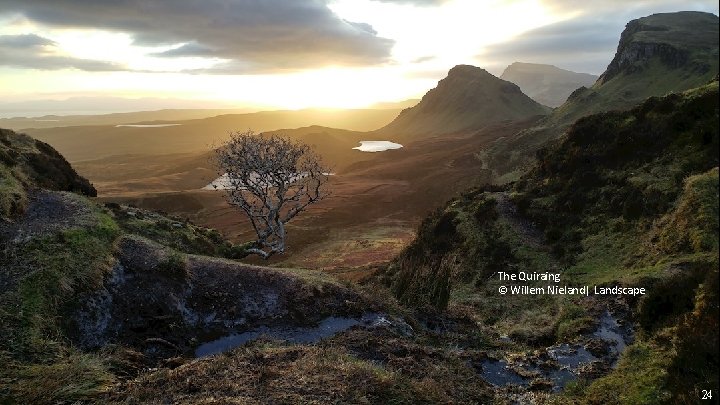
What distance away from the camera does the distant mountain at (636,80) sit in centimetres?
8106

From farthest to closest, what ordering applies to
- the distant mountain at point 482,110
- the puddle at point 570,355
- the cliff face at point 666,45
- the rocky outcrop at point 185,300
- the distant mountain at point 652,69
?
the distant mountain at point 482,110
the cliff face at point 666,45
the distant mountain at point 652,69
the rocky outcrop at point 185,300
the puddle at point 570,355

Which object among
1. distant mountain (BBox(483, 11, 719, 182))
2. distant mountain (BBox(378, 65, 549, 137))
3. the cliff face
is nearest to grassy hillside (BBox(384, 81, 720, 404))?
distant mountain (BBox(483, 11, 719, 182))

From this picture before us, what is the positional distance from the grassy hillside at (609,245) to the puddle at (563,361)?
640 millimetres

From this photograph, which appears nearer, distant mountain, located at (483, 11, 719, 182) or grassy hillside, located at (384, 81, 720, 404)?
grassy hillside, located at (384, 81, 720, 404)

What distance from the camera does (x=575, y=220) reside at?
27.3m

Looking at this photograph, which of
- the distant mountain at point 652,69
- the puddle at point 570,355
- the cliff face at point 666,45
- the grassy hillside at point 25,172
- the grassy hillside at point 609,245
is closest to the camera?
the grassy hillside at point 609,245

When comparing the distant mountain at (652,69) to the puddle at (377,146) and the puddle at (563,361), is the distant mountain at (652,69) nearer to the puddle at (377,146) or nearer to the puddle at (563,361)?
the puddle at (377,146)

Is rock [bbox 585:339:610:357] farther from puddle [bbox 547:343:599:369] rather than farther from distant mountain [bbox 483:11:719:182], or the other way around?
distant mountain [bbox 483:11:719:182]

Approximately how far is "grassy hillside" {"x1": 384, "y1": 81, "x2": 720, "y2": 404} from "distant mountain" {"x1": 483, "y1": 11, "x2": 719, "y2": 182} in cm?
4269

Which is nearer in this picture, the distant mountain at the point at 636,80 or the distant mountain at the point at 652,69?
the distant mountain at the point at 636,80

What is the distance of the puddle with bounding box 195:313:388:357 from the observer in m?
16.1

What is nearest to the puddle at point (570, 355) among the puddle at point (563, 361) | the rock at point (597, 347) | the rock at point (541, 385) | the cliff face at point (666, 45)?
the puddle at point (563, 361)

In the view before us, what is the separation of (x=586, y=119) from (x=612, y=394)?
27.9 meters

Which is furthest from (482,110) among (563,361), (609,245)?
(563,361)
